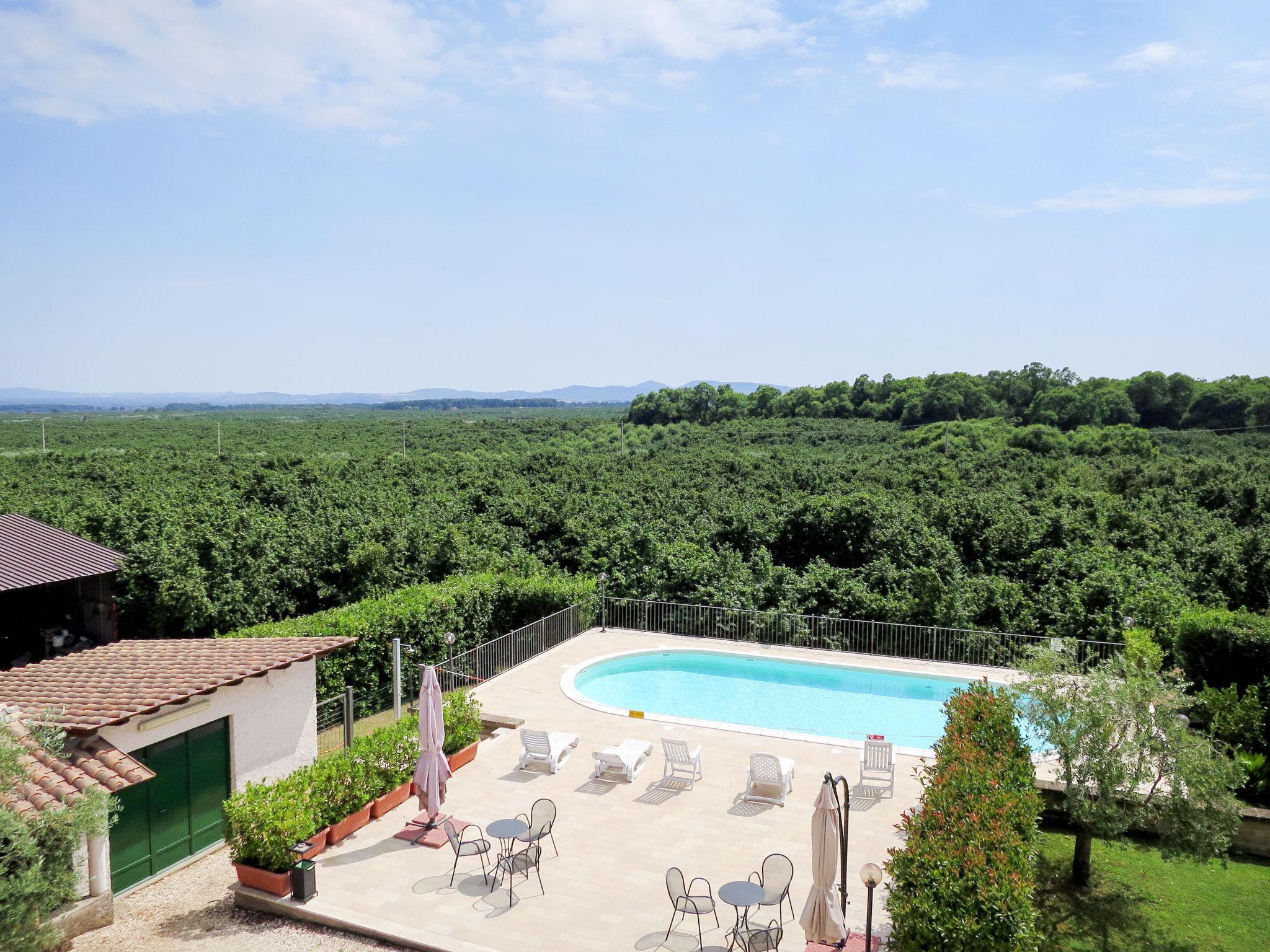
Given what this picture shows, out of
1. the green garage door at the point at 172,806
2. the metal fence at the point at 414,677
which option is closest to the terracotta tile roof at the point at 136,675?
the green garage door at the point at 172,806

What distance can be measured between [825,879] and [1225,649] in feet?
38.6

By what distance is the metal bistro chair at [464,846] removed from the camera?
36.7 feet

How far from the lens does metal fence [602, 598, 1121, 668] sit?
21.7 meters

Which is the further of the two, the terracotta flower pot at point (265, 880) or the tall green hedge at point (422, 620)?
the tall green hedge at point (422, 620)

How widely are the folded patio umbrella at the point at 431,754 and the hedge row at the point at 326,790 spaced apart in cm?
106

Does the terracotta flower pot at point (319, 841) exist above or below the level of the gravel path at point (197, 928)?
above

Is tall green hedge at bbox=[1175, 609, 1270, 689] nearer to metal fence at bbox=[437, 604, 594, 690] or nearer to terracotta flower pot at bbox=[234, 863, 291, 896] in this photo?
metal fence at bbox=[437, 604, 594, 690]

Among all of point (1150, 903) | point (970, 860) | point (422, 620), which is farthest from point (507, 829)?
point (422, 620)

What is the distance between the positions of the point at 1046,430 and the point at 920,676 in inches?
2446

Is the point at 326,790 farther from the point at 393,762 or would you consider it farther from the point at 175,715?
the point at 175,715

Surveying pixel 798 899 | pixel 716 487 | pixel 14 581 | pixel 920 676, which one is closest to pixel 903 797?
pixel 798 899

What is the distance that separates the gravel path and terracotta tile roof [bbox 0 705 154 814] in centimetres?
180

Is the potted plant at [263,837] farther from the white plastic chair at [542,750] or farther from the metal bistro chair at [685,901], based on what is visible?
the metal bistro chair at [685,901]

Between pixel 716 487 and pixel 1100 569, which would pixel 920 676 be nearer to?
pixel 1100 569
